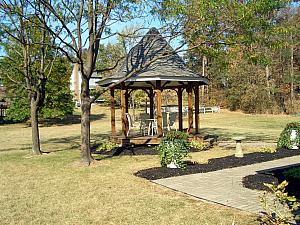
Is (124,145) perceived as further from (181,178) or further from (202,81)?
(181,178)

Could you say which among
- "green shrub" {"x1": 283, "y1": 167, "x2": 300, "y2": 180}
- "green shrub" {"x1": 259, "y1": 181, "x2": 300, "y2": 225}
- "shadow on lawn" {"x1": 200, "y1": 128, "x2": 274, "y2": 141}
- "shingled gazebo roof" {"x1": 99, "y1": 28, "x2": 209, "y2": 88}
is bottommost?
"shadow on lawn" {"x1": 200, "y1": 128, "x2": 274, "y2": 141}

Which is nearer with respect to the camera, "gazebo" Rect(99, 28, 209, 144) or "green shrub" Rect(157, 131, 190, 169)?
"green shrub" Rect(157, 131, 190, 169)

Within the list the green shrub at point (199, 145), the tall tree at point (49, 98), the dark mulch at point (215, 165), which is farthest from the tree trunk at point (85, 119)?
the tall tree at point (49, 98)

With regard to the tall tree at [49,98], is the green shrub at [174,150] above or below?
below

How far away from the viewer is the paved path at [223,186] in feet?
18.0

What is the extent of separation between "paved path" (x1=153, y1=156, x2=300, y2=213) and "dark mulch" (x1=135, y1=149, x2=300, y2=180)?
29cm

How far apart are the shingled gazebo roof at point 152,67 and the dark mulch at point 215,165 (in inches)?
156

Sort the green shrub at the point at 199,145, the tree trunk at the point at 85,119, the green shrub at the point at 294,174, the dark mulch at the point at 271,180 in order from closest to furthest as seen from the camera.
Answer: the dark mulch at the point at 271,180, the green shrub at the point at 294,174, the tree trunk at the point at 85,119, the green shrub at the point at 199,145

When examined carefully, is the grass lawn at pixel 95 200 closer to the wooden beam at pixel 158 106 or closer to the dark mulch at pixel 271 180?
the dark mulch at pixel 271 180

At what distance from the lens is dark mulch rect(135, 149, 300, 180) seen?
7.87m

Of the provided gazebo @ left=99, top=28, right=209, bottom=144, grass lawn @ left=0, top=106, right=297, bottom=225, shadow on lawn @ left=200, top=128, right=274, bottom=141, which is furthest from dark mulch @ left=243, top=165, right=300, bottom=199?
shadow on lawn @ left=200, top=128, right=274, bottom=141

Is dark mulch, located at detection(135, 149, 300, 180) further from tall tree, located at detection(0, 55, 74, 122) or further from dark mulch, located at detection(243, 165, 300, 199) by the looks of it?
tall tree, located at detection(0, 55, 74, 122)

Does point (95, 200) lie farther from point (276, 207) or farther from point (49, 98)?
point (49, 98)

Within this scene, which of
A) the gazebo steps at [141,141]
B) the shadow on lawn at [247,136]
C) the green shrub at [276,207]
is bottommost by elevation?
the shadow on lawn at [247,136]
